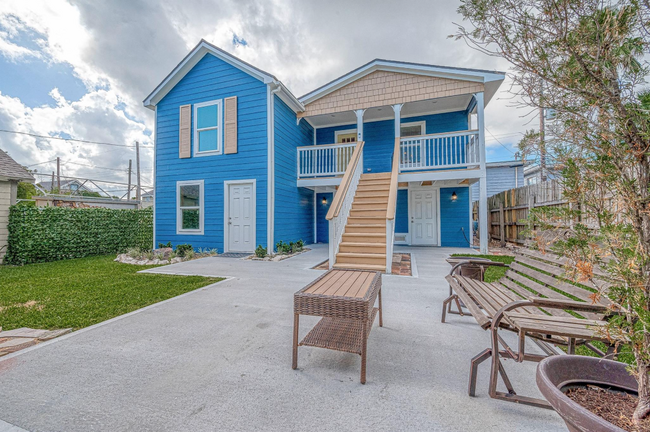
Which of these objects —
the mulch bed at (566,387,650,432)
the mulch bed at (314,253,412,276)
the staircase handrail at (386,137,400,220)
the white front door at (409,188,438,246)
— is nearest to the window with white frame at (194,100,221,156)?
the mulch bed at (314,253,412,276)

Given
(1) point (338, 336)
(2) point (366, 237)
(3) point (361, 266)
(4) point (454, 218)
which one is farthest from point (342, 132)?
(1) point (338, 336)

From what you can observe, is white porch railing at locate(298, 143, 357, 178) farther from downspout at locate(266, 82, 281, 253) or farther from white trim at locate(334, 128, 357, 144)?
downspout at locate(266, 82, 281, 253)

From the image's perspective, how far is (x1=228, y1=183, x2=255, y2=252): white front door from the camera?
7.47m

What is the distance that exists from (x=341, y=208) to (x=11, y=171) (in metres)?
8.17

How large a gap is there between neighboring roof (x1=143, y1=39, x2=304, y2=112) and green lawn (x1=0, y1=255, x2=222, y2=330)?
17.9ft

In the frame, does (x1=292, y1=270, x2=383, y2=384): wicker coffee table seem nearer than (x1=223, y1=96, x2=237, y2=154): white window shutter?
Yes

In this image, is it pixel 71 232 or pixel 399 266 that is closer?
pixel 399 266

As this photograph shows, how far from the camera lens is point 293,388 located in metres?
1.68

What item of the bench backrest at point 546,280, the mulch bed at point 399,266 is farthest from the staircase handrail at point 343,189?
the bench backrest at point 546,280

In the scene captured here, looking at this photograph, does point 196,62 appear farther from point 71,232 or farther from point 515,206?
point 515,206

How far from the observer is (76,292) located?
12.6 feet

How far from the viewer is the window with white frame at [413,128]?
29.7ft

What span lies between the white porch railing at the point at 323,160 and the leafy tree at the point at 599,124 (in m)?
6.93

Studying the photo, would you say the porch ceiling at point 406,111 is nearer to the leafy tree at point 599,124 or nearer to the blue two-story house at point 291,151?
the blue two-story house at point 291,151
